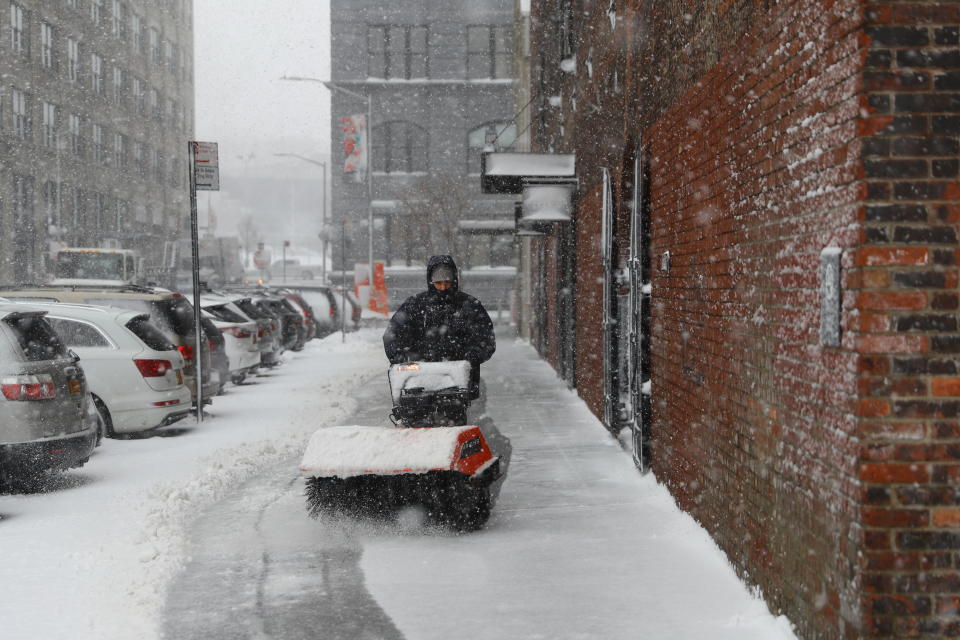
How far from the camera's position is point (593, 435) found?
1257 cm

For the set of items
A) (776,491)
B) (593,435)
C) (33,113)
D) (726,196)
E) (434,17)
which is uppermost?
(434,17)

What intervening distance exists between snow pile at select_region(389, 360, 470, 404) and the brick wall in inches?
161

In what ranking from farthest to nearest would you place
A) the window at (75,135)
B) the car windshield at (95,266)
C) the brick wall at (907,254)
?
the window at (75,135)
the car windshield at (95,266)
the brick wall at (907,254)

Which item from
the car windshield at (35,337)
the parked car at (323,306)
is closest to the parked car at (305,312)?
the parked car at (323,306)

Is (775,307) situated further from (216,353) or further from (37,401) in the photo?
(216,353)

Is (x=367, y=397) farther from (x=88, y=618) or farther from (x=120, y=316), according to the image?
(x=88, y=618)

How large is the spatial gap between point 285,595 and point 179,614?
613mm

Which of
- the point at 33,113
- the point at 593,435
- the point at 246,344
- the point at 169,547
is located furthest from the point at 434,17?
the point at 169,547

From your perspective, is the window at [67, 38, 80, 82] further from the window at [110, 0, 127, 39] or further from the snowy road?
the snowy road

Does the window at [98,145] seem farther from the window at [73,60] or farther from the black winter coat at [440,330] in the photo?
the black winter coat at [440,330]

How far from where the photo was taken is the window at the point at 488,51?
58438 mm

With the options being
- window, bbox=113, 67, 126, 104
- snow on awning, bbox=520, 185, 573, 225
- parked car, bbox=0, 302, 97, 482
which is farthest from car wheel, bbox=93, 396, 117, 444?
window, bbox=113, 67, 126, 104

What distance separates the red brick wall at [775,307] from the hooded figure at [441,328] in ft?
4.85

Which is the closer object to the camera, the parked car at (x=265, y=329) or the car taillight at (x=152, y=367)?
the car taillight at (x=152, y=367)
